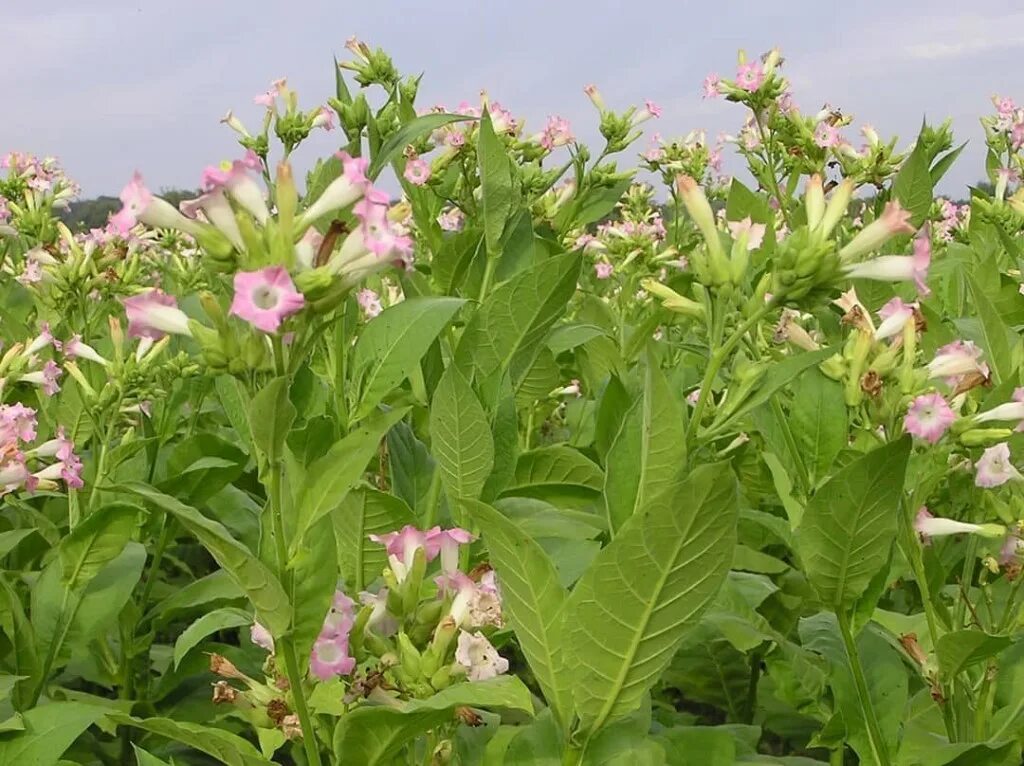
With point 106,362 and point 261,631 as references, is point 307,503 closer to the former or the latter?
point 261,631

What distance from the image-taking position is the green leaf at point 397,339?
1645 millimetres

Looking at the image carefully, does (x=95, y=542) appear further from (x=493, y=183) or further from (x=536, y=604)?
(x=536, y=604)

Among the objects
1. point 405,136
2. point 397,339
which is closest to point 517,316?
point 397,339

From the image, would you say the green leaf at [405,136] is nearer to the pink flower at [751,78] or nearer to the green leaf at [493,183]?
the green leaf at [493,183]

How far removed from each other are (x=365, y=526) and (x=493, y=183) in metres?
0.73

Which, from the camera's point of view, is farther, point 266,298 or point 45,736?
point 45,736

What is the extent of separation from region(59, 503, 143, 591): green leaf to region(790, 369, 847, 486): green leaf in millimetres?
1255

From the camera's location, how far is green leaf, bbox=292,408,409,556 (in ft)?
4.05

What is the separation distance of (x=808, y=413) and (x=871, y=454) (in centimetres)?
44

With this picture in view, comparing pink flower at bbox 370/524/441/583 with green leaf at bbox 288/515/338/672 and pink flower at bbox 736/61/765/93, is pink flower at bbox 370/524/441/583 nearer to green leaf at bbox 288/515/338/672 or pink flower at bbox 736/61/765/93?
green leaf at bbox 288/515/338/672

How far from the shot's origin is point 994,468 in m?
1.72

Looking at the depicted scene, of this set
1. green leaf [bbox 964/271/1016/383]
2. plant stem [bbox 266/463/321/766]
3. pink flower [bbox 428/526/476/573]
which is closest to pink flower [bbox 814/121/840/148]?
green leaf [bbox 964/271/1016/383]

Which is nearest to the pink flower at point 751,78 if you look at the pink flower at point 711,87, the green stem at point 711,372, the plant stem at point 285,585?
the pink flower at point 711,87

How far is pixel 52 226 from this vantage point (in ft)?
13.4
